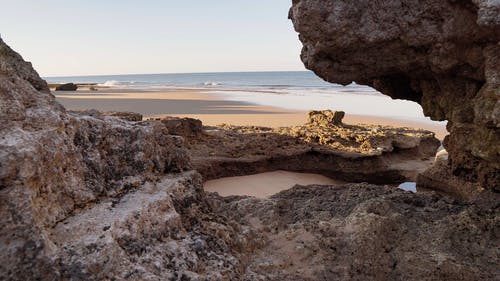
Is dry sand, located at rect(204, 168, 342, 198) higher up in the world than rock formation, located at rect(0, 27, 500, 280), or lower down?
lower down

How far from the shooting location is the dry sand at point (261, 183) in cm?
Answer: 621

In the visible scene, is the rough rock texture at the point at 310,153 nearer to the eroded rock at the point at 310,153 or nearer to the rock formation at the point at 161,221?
the eroded rock at the point at 310,153

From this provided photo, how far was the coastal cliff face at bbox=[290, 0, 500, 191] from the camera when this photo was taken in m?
3.00

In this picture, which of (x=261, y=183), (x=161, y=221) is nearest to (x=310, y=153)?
(x=261, y=183)

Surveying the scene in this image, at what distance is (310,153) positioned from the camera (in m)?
7.05

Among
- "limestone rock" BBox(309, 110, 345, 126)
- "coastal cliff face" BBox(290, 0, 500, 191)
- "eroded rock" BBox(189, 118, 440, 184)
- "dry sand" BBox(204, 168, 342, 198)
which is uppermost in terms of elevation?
"coastal cliff face" BBox(290, 0, 500, 191)

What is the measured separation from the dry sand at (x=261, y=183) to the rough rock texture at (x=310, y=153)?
0.37 feet

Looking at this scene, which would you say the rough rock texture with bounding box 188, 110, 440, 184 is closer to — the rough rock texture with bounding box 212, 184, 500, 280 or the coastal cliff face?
the coastal cliff face

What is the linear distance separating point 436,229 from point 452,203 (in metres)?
0.63

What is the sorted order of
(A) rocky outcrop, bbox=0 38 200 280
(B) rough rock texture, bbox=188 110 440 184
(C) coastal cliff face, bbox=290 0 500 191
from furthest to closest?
(B) rough rock texture, bbox=188 110 440 184
(C) coastal cliff face, bbox=290 0 500 191
(A) rocky outcrop, bbox=0 38 200 280

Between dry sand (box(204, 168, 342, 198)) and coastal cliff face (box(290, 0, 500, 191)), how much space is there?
2531 millimetres


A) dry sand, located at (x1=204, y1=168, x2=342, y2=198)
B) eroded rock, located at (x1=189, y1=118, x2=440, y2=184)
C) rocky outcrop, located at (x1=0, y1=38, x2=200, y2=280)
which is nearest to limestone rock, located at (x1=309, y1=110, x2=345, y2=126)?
eroded rock, located at (x1=189, y1=118, x2=440, y2=184)

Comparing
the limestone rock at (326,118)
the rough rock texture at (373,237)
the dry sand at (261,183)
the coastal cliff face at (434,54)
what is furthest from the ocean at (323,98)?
the rough rock texture at (373,237)

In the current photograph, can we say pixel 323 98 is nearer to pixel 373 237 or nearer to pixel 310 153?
pixel 310 153
